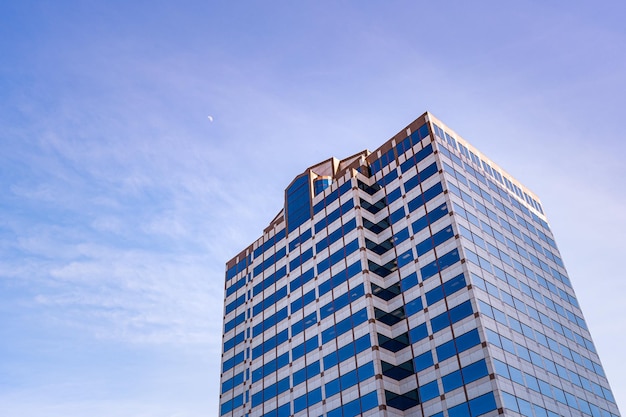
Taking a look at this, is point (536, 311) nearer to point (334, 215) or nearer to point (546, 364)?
point (546, 364)

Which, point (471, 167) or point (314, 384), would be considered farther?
Answer: point (471, 167)

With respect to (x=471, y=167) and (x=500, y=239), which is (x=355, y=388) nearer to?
(x=500, y=239)

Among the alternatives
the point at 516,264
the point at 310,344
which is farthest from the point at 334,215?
the point at 516,264

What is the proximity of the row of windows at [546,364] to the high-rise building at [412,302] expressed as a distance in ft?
0.70

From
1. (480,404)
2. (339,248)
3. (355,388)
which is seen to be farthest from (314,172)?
(480,404)

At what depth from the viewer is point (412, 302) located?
71562 mm

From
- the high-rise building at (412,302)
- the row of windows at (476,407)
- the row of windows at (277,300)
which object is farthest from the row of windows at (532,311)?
the row of windows at (277,300)

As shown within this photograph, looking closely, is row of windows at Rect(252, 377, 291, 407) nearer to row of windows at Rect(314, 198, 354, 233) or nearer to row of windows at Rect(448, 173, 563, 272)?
row of windows at Rect(314, 198, 354, 233)

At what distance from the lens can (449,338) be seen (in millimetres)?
64812

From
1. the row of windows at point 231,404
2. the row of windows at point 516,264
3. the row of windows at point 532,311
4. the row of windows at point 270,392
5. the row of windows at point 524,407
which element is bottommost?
the row of windows at point 524,407

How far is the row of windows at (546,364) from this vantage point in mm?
63556

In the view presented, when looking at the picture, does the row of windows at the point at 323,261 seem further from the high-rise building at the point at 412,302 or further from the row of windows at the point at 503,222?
the row of windows at the point at 503,222

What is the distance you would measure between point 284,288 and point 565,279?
137 ft

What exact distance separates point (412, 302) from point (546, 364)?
16779 mm
